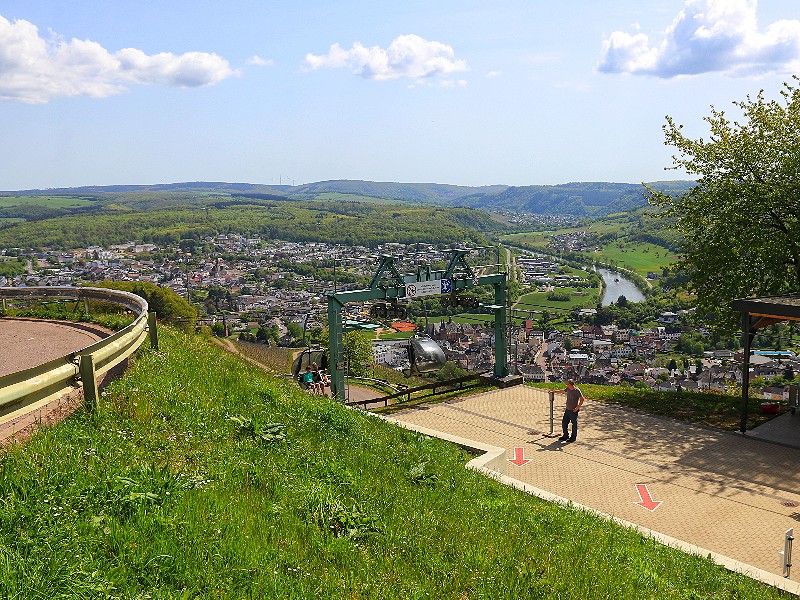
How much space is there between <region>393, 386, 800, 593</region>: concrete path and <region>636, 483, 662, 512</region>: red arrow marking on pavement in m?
0.02

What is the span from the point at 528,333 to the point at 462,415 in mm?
59647

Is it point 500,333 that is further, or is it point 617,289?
point 617,289

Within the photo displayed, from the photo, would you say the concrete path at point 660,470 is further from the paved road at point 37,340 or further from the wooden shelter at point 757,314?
the paved road at point 37,340

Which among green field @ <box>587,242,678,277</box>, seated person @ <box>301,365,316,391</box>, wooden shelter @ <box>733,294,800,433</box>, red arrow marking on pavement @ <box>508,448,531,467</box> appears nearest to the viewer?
red arrow marking on pavement @ <box>508,448,531,467</box>

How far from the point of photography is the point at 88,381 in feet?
18.9

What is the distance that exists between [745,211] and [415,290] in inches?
356

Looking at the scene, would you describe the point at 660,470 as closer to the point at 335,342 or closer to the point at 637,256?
the point at 335,342

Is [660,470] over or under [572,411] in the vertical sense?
under

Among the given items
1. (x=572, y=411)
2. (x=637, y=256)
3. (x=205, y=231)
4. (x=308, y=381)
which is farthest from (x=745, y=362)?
(x=205, y=231)

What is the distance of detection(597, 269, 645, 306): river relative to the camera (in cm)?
9936

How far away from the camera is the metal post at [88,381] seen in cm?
570

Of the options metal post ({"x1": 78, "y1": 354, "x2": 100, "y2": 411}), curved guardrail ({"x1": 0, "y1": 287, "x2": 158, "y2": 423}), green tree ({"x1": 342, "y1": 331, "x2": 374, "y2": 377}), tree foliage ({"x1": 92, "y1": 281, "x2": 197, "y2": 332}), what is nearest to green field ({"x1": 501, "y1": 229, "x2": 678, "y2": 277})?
green tree ({"x1": 342, "y1": 331, "x2": 374, "y2": 377})

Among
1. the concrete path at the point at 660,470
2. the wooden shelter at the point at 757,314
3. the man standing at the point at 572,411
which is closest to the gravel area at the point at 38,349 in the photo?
the concrete path at the point at 660,470

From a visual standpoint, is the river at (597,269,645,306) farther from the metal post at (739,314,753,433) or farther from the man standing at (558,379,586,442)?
the man standing at (558,379,586,442)
